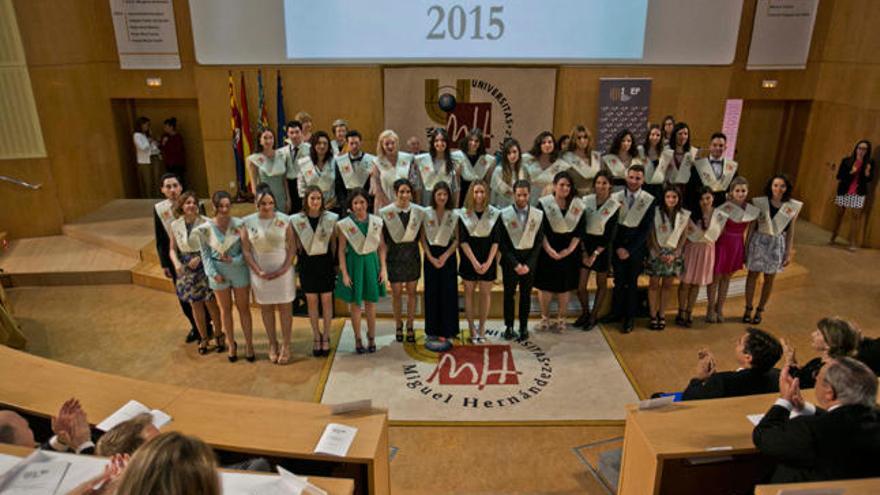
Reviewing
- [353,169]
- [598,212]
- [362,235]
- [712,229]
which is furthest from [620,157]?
[362,235]

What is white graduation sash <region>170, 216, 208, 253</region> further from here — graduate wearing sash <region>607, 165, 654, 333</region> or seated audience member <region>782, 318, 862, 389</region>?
seated audience member <region>782, 318, 862, 389</region>

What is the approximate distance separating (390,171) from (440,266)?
49.3 inches

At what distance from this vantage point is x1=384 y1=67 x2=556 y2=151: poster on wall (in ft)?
27.6

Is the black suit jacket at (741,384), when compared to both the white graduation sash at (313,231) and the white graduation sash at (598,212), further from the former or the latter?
the white graduation sash at (313,231)

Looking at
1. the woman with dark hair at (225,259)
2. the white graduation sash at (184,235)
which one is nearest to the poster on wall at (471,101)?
the woman with dark hair at (225,259)

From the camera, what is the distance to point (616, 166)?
6.53m

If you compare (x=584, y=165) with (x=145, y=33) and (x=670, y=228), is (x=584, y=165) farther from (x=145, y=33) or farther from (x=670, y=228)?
(x=145, y=33)

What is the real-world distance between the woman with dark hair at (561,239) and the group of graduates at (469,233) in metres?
0.01

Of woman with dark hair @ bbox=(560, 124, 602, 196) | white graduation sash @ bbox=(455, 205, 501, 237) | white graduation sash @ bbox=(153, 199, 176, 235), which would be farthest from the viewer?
woman with dark hair @ bbox=(560, 124, 602, 196)

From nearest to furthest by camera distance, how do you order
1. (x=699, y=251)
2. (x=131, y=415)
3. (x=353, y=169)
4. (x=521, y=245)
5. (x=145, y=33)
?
(x=131, y=415) → (x=521, y=245) → (x=699, y=251) → (x=353, y=169) → (x=145, y=33)

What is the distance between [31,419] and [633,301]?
5069 mm

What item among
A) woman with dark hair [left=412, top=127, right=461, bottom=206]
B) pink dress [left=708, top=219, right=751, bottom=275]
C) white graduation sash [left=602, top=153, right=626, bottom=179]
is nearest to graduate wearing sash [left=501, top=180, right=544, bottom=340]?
woman with dark hair [left=412, top=127, right=461, bottom=206]

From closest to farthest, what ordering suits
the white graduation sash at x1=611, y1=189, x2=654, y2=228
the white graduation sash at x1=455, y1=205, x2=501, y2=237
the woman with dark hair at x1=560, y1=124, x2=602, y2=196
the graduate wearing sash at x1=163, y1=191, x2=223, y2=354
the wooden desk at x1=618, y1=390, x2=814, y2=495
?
the wooden desk at x1=618, y1=390, x2=814, y2=495 < the graduate wearing sash at x1=163, y1=191, x2=223, y2=354 < the white graduation sash at x1=455, y1=205, x2=501, y2=237 < the white graduation sash at x1=611, y1=189, x2=654, y2=228 < the woman with dark hair at x1=560, y1=124, x2=602, y2=196

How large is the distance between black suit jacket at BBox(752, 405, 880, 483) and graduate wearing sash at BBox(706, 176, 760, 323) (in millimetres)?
3476
